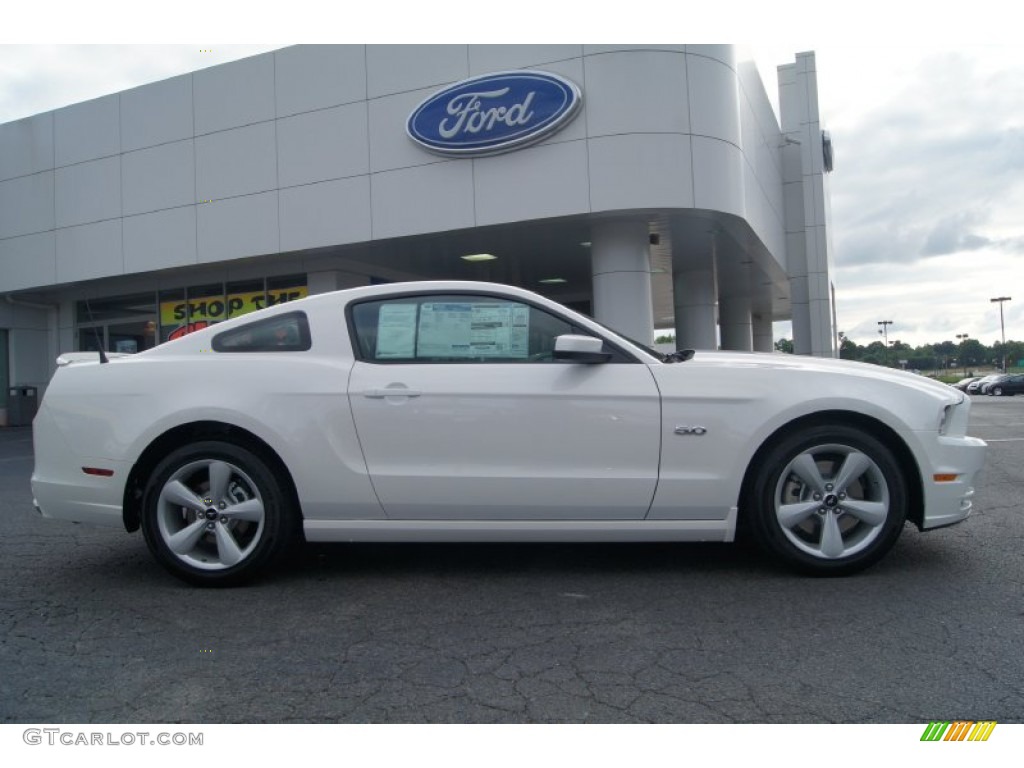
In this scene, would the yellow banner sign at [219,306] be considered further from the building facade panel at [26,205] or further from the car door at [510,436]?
the car door at [510,436]

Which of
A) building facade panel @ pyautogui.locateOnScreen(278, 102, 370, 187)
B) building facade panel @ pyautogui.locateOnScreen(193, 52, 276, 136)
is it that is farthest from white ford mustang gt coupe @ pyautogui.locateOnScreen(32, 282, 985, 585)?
building facade panel @ pyautogui.locateOnScreen(193, 52, 276, 136)

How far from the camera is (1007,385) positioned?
4378cm

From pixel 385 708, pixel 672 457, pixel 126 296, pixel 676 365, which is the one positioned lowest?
pixel 385 708

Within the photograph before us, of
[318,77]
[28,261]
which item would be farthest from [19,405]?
[318,77]

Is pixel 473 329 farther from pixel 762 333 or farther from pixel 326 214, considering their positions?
pixel 762 333

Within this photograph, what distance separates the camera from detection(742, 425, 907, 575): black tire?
12.8 feet

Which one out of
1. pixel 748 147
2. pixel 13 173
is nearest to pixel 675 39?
pixel 748 147

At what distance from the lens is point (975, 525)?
5.08 meters

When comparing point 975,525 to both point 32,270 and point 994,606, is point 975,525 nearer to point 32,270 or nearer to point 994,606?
point 994,606

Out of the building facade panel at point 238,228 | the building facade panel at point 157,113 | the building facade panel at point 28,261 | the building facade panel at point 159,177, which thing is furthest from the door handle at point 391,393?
the building facade panel at point 28,261

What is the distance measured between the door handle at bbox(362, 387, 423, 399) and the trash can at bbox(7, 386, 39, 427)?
19.0 metres

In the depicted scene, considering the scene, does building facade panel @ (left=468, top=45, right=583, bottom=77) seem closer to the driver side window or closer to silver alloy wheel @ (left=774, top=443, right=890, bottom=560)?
the driver side window

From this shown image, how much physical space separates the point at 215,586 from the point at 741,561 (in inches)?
111

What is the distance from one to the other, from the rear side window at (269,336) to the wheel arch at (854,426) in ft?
7.92
